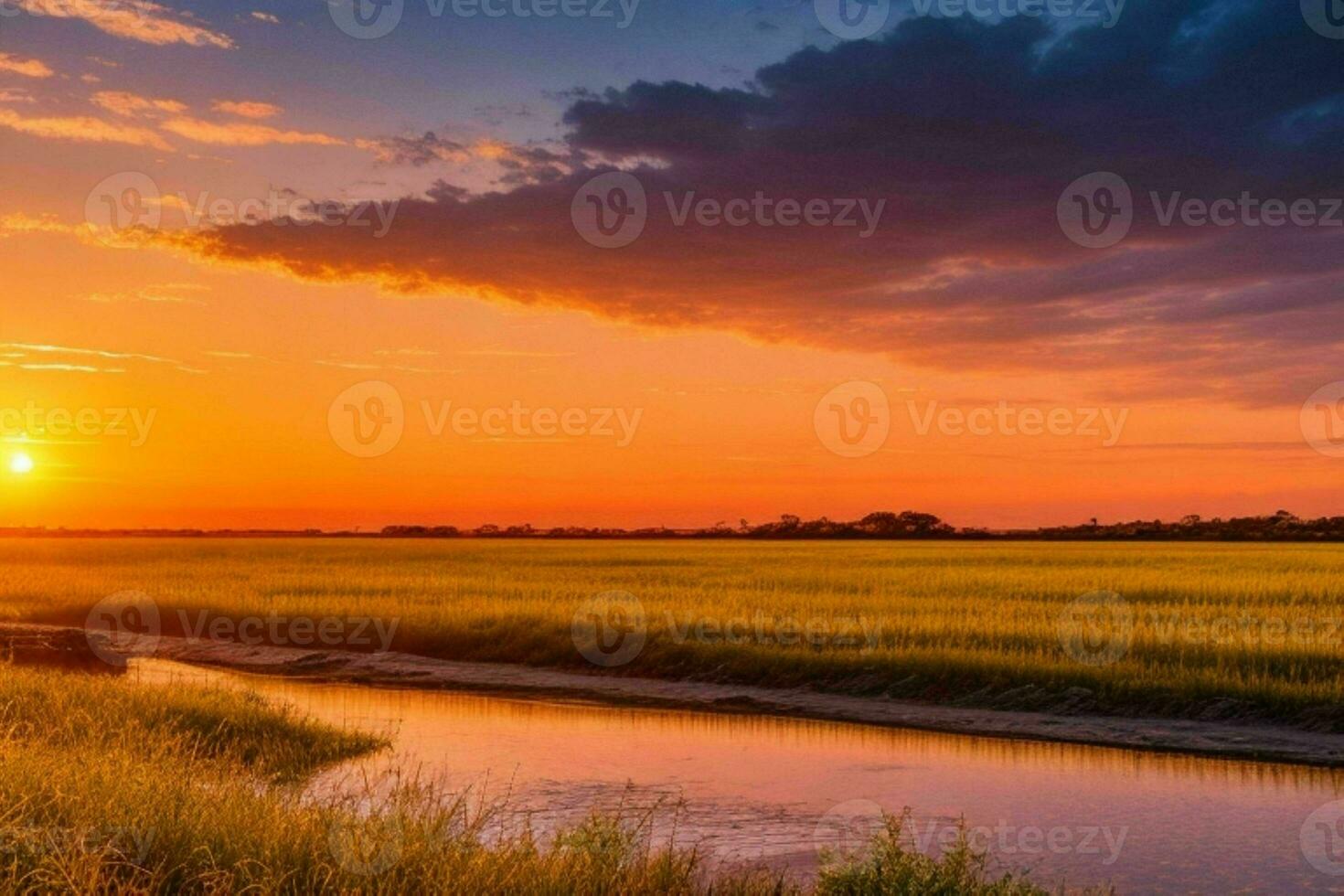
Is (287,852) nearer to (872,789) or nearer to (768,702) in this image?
(872,789)

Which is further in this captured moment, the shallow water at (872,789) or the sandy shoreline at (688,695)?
the sandy shoreline at (688,695)

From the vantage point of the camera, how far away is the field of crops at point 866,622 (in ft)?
67.6

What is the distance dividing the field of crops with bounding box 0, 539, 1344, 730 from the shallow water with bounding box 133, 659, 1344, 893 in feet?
9.72

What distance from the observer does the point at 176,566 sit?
62.2 m

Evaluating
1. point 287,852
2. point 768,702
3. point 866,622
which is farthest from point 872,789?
point 866,622

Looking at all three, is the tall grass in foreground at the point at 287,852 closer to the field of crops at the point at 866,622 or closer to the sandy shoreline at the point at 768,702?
the sandy shoreline at the point at 768,702

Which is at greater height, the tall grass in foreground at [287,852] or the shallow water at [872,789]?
the tall grass in foreground at [287,852]

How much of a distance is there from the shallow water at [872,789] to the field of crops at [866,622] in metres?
2.96

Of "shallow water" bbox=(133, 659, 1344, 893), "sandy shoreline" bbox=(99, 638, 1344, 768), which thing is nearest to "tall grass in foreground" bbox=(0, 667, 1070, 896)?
"shallow water" bbox=(133, 659, 1344, 893)

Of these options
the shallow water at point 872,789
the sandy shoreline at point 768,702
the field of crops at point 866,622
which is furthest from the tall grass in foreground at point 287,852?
the field of crops at point 866,622

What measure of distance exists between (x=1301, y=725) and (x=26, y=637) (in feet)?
93.5

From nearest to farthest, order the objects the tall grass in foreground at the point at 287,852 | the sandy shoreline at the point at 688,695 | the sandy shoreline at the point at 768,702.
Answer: the tall grass in foreground at the point at 287,852 → the sandy shoreline at the point at 768,702 → the sandy shoreline at the point at 688,695

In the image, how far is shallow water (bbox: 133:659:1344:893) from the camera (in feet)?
37.3

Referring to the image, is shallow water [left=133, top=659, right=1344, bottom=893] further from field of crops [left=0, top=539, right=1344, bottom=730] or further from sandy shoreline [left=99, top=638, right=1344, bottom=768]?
field of crops [left=0, top=539, right=1344, bottom=730]
